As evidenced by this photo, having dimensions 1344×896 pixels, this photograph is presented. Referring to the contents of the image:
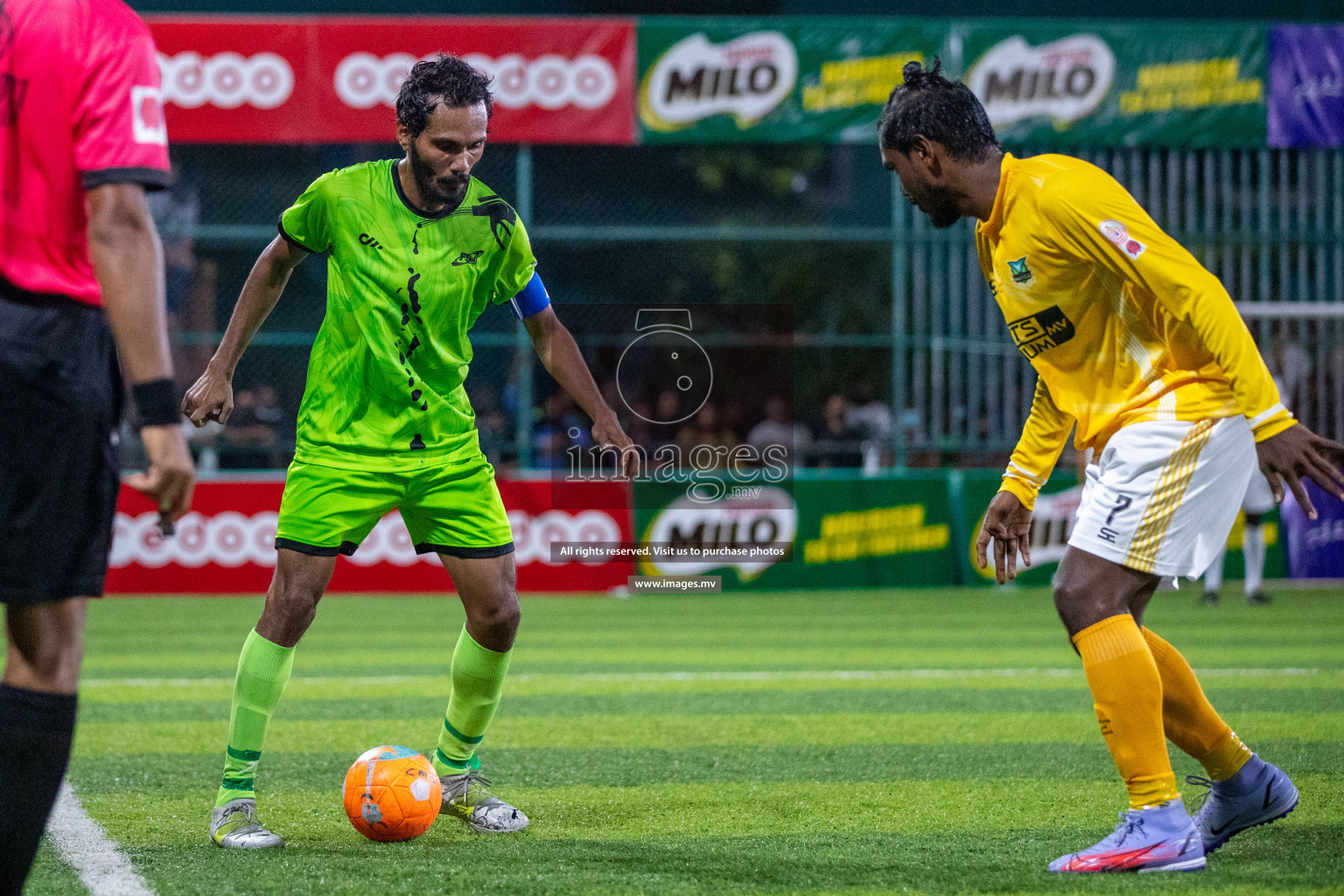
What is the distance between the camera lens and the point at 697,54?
1577 centimetres

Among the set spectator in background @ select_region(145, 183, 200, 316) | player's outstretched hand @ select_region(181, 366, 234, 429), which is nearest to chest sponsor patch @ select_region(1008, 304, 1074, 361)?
player's outstretched hand @ select_region(181, 366, 234, 429)

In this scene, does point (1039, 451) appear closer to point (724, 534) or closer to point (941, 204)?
point (941, 204)

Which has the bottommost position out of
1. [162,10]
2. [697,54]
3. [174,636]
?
[174,636]

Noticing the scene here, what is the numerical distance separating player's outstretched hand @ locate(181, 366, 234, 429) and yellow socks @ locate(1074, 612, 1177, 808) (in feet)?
8.64

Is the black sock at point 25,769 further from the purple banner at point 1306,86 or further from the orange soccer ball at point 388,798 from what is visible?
the purple banner at point 1306,86

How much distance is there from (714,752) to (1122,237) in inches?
126

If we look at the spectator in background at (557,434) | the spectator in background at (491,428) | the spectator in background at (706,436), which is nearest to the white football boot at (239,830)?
the spectator in background at (491,428)

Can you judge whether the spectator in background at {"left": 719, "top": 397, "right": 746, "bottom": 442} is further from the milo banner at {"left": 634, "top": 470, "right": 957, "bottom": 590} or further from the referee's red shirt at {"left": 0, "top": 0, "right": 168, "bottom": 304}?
the referee's red shirt at {"left": 0, "top": 0, "right": 168, "bottom": 304}

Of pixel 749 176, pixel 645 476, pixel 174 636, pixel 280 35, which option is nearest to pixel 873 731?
pixel 174 636

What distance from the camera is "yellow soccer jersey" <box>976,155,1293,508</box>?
3.57m

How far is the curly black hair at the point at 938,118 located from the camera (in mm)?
3844

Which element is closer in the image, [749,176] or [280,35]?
[280,35]

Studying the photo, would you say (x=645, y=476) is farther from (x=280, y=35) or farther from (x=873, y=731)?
(x=873, y=731)

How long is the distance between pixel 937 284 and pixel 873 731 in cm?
982
